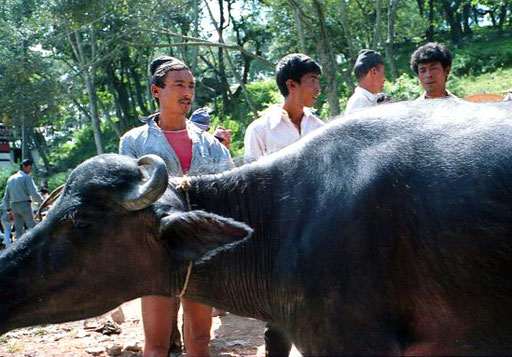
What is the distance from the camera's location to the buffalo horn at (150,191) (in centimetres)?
336

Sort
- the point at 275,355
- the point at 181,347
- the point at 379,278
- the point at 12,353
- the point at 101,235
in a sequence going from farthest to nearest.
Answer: the point at 12,353 < the point at 181,347 < the point at 275,355 < the point at 101,235 < the point at 379,278

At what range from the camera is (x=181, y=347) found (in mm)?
6242

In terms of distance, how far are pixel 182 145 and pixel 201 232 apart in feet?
5.72

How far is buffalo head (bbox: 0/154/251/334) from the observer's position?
3.52 m

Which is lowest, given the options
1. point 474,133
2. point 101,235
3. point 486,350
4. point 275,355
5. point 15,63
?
point 275,355

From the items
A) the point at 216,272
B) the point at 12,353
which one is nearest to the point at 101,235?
the point at 216,272

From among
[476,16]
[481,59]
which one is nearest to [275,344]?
[481,59]

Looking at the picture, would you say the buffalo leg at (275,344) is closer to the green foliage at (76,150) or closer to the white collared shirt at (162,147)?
the white collared shirt at (162,147)

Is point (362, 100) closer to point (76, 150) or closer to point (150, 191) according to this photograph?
point (150, 191)

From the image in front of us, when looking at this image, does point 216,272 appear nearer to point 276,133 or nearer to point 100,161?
point 100,161

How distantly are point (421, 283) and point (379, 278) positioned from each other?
215mm

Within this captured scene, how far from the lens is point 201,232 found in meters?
3.37

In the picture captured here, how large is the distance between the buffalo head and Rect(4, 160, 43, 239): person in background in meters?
12.5

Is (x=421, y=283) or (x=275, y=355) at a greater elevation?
(x=421, y=283)
